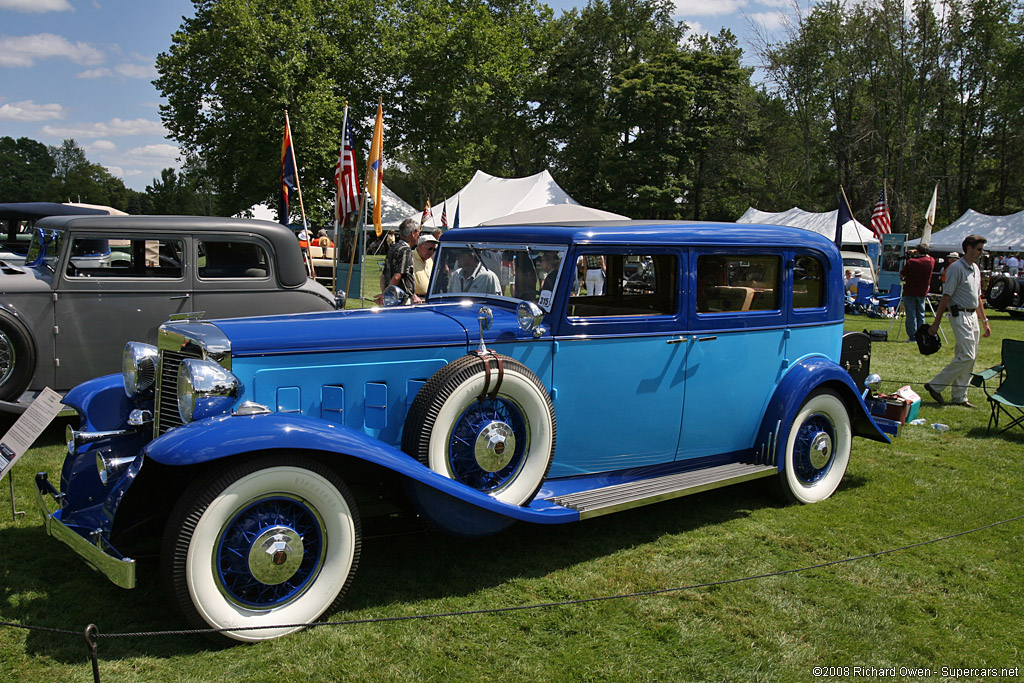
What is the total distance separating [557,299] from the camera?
410 cm

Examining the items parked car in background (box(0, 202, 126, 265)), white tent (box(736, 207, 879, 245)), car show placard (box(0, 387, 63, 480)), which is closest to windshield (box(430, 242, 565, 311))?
car show placard (box(0, 387, 63, 480))

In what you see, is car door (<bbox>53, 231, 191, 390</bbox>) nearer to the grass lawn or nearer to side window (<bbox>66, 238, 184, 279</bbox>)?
side window (<bbox>66, 238, 184, 279</bbox>)

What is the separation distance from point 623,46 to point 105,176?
95.4 meters

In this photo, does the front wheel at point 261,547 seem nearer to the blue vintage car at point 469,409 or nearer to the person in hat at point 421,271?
the blue vintage car at point 469,409

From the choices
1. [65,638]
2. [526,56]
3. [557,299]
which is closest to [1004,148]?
[526,56]

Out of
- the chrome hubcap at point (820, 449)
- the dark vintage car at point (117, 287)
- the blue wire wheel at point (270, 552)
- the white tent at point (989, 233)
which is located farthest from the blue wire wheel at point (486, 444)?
the white tent at point (989, 233)

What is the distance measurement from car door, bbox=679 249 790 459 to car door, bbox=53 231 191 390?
4.71 metres

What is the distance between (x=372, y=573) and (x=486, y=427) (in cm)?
100

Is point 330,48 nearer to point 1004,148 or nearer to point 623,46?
point 623,46

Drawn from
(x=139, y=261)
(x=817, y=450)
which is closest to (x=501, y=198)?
(x=139, y=261)

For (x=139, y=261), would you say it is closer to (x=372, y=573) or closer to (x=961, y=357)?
(x=372, y=573)

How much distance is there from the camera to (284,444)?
10.0ft

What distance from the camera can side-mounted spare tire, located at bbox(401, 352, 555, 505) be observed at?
3576 millimetres

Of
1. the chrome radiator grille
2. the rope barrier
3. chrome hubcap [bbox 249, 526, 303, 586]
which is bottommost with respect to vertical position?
the rope barrier
